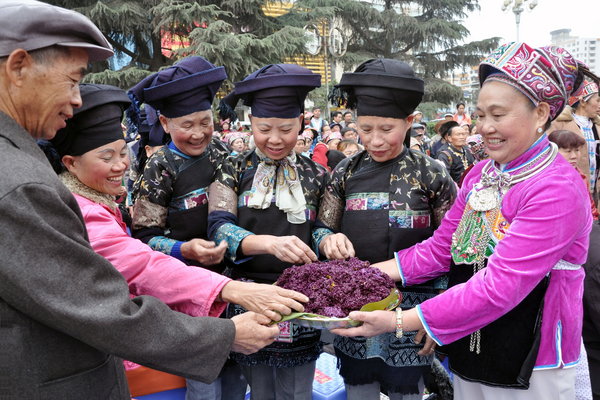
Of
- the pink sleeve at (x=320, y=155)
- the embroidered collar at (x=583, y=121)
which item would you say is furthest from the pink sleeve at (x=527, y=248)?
the pink sleeve at (x=320, y=155)

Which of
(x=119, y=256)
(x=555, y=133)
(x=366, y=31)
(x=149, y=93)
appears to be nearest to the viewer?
(x=119, y=256)

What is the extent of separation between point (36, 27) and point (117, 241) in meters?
0.98

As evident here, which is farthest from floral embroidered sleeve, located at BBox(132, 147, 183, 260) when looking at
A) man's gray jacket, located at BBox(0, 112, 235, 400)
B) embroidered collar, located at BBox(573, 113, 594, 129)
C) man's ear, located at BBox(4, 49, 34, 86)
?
embroidered collar, located at BBox(573, 113, 594, 129)

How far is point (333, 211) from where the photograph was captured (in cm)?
273

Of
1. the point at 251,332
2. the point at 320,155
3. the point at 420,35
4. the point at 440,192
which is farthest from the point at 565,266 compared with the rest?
the point at 420,35

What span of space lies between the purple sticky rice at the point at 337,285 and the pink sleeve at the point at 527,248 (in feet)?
1.19

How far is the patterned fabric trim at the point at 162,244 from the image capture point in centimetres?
259

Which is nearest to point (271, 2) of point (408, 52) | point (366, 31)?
point (366, 31)

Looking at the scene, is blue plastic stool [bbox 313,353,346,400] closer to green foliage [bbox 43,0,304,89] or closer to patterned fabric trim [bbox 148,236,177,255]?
patterned fabric trim [bbox 148,236,177,255]

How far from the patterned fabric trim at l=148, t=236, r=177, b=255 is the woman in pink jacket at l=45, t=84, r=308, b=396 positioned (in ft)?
1.16

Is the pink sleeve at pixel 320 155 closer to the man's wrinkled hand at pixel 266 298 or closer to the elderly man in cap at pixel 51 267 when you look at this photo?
the man's wrinkled hand at pixel 266 298

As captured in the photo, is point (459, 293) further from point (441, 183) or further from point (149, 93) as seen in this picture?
point (149, 93)

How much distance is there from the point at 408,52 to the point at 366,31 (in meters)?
3.98

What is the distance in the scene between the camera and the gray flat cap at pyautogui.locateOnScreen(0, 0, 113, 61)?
1.34 meters
